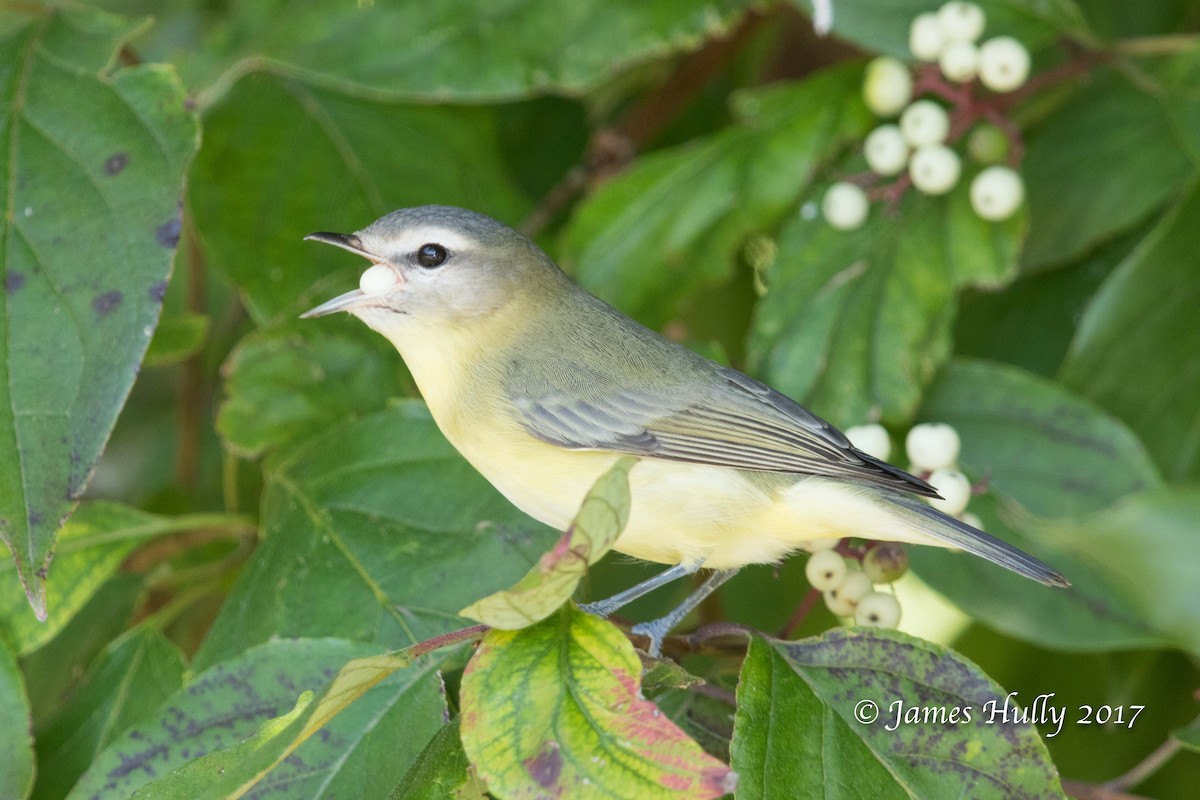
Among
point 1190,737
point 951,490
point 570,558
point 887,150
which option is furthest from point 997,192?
point 570,558

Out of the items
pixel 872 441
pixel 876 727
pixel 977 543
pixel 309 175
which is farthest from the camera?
pixel 309 175

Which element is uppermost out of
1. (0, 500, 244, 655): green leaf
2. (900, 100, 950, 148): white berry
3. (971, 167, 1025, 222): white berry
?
(900, 100, 950, 148): white berry

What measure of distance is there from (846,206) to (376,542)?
1.31 meters

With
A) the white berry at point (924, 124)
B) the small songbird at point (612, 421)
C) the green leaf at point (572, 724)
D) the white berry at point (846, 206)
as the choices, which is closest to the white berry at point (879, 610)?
the small songbird at point (612, 421)

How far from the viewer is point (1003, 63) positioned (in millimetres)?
2656

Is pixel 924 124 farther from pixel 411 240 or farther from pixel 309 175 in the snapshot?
pixel 309 175

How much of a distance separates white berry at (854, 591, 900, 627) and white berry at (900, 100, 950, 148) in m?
1.10

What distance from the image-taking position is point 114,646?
8.30 ft

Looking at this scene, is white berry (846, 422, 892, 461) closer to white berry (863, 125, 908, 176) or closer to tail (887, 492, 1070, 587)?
tail (887, 492, 1070, 587)

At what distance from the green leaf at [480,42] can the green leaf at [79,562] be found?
1.08m

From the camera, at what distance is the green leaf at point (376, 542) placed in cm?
223

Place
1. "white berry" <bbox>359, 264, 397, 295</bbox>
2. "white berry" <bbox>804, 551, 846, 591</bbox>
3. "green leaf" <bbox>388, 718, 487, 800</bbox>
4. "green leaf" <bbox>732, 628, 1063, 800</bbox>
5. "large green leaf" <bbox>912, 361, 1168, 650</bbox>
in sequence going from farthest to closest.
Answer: "large green leaf" <bbox>912, 361, 1168, 650</bbox> → "white berry" <bbox>359, 264, 397, 295</bbox> → "white berry" <bbox>804, 551, 846, 591</bbox> → "green leaf" <bbox>732, 628, 1063, 800</bbox> → "green leaf" <bbox>388, 718, 487, 800</bbox>

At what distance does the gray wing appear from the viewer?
7.13 feet

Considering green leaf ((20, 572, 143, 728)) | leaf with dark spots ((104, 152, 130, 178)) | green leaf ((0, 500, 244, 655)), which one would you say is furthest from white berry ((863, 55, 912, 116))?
green leaf ((20, 572, 143, 728))
